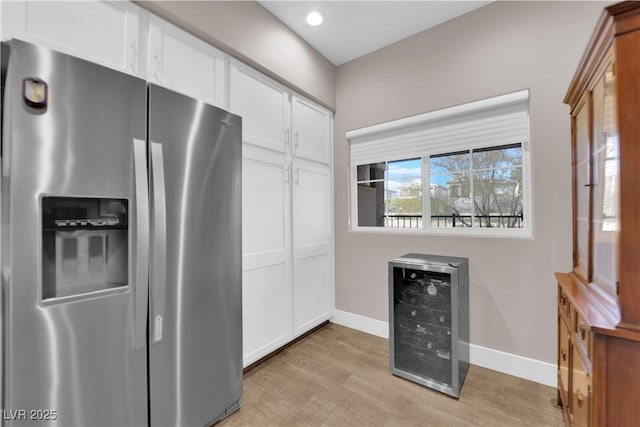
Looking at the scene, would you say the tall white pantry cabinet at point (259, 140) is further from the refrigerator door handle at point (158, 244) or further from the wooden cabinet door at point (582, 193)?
the wooden cabinet door at point (582, 193)

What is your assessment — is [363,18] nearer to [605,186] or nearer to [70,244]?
[605,186]

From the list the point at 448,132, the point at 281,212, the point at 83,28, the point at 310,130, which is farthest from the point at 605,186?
the point at 83,28

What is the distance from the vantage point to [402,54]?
2.76 meters

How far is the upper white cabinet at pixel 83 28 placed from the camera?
1255mm

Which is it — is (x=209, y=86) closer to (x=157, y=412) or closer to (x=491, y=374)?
(x=157, y=412)

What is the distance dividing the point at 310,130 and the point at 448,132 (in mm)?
1331

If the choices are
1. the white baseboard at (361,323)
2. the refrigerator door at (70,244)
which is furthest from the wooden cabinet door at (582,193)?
the refrigerator door at (70,244)

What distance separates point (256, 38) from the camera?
88.1 inches

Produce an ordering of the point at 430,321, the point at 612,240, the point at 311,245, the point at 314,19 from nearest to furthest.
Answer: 1. the point at 612,240
2. the point at 430,321
3. the point at 314,19
4. the point at 311,245

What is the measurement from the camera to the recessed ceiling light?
93.7 inches

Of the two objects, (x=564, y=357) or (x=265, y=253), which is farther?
(x=265, y=253)

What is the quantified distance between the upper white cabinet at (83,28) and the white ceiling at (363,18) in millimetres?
1132

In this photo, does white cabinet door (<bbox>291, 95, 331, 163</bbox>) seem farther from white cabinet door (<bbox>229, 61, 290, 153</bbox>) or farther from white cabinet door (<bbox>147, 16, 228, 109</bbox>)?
white cabinet door (<bbox>147, 16, 228, 109</bbox>)

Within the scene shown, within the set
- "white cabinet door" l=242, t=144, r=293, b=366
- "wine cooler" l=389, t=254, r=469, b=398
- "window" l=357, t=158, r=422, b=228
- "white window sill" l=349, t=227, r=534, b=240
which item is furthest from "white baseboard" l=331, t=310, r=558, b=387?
"white cabinet door" l=242, t=144, r=293, b=366
